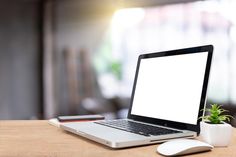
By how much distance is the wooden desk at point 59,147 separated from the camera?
2.13 feet

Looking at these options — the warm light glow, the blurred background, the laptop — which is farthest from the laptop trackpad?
the warm light glow

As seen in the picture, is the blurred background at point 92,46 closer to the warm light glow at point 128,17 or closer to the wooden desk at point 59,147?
the warm light glow at point 128,17

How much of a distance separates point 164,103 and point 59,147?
36 cm

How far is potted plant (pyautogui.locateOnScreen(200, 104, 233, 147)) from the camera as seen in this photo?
0.72 meters

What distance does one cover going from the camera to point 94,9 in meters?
4.96

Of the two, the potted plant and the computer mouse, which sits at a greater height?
the potted plant

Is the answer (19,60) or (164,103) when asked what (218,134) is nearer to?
(164,103)

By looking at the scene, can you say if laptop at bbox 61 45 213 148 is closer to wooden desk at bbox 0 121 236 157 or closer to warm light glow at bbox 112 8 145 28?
wooden desk at bbox 0 121 236 157

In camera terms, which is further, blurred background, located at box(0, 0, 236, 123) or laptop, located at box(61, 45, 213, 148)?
blurred background, located at box(0, 0, 236, 123)

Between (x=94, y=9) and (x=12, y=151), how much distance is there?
446cm

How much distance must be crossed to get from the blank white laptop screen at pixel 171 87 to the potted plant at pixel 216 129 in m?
0.06

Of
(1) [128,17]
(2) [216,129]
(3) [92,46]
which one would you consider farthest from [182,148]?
(3) [92,46]

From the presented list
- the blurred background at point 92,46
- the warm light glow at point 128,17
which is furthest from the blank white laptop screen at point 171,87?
the warm light glow at point 128,17

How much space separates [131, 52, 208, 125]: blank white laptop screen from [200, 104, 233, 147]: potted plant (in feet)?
0.20
